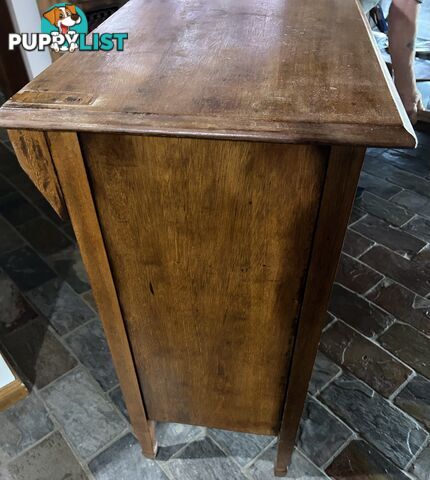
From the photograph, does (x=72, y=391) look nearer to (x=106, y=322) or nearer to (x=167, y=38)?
(x=106, y=322)

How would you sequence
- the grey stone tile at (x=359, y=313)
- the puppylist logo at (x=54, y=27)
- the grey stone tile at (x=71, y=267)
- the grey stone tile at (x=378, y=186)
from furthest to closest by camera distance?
the grey stone tile at (x=378, y=186)
the puppylist logo at (x=54, y=27)
the grey stone tile at (x=71, y=267)
the grey stone tile at (x=359, y=313)

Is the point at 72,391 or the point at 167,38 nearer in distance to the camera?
the point at 167,38

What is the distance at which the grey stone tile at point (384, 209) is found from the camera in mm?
2270

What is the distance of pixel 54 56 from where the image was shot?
8.71ft

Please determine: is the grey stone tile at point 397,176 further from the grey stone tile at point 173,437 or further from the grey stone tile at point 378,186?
the grey stone tile at point 173,437

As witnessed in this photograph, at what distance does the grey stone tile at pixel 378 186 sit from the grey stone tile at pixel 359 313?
2.64 ft

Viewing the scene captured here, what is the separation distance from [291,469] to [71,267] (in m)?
1.26

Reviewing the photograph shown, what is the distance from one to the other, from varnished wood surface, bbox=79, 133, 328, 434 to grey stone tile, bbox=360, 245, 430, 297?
1.06 m

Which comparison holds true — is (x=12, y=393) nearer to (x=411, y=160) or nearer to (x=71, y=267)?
(x=71, y=267)

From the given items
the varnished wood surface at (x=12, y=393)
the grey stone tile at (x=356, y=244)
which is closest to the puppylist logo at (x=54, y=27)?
the varnished wood surface at (x=12, y=393)

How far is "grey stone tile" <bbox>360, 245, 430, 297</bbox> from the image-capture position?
1916 millimetres

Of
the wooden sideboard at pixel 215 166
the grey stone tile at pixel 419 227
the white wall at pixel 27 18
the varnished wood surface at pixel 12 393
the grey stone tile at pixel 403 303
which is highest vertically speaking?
the wooden sideboard at pixel 215 166

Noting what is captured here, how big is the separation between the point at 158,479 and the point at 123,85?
112 cm

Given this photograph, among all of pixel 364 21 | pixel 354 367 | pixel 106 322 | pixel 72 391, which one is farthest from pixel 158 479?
pixel 364 21
